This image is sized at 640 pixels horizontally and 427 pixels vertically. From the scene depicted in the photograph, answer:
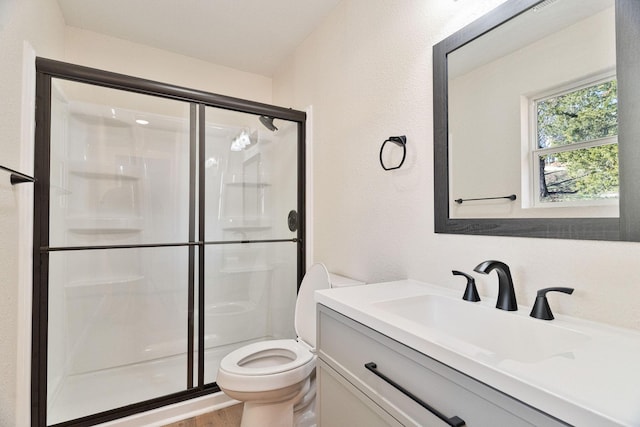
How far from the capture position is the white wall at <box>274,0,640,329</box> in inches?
33.1

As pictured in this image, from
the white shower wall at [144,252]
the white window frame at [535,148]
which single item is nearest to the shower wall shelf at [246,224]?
the white shower wall at [144,252]

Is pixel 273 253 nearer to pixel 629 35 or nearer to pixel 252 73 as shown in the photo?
pixel 252 73

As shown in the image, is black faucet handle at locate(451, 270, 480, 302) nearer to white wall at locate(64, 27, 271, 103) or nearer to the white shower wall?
the white shower wall

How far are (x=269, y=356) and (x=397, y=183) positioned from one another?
1.20 meters

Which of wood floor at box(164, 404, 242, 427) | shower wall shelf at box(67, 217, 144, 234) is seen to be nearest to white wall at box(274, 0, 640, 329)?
wood floor at box(164, 404, 242, 427)

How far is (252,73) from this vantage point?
2.93m

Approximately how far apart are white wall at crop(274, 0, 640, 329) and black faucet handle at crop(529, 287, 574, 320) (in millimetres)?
62

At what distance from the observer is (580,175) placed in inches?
33.8

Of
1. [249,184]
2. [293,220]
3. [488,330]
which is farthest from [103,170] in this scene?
[488,330]

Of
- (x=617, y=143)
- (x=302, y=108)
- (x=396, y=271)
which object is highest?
(x=302, y=108)

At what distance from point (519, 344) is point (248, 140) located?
197cm

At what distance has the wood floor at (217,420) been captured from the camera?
5.73 ft

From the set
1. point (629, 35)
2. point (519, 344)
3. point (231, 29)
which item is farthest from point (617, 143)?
point (231, 29)

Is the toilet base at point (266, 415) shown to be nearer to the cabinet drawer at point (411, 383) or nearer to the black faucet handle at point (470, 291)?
the cabinet drawer at point (411, 383)
